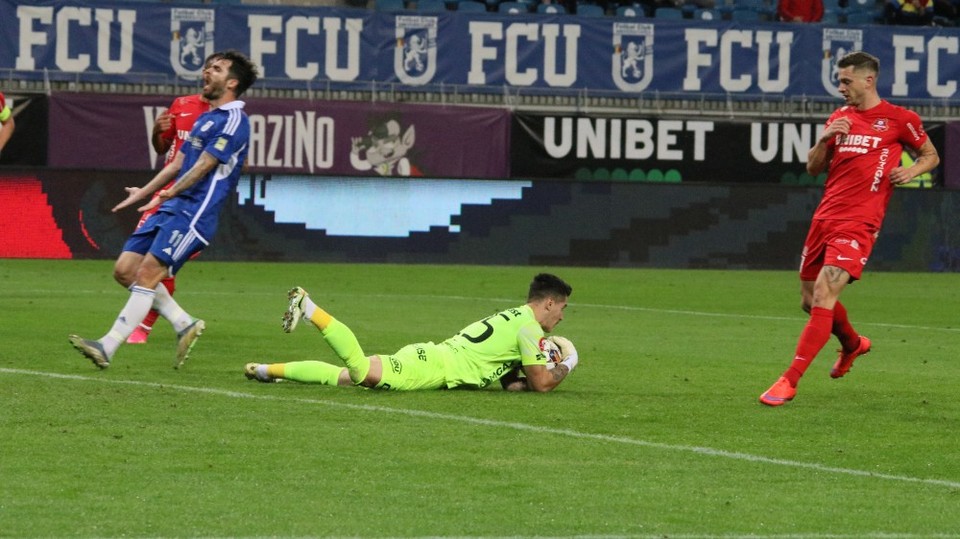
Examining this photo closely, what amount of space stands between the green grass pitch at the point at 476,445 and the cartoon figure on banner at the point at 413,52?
11.3 meters

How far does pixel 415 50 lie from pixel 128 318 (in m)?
15.5

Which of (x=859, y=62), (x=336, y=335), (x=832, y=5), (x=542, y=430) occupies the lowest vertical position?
(x=542, y=430)

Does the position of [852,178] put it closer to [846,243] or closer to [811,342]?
[846,243]

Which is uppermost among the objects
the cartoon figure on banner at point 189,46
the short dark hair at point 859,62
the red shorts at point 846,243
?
the short dark hair at point 859,62

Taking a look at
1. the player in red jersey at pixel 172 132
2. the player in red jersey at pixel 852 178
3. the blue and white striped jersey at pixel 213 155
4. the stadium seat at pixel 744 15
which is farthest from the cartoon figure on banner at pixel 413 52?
the player in red jersey at pixel 852 178

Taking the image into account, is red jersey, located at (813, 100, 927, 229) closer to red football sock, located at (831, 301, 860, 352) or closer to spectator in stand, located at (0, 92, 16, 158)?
red football sock, located at (831, 301, 860, 352)

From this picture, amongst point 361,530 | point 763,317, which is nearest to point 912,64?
point 763,317

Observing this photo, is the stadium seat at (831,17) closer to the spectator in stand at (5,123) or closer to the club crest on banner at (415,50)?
the club crest on banner at (415,50)

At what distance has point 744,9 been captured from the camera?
92.1ft

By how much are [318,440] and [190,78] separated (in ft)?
57.7

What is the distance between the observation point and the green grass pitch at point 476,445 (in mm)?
5758

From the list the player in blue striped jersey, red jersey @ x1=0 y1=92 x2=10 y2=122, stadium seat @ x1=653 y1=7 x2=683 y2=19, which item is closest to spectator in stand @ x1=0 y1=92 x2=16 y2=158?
red jersey @ x1=0 y1=92 x2=10 y2=122

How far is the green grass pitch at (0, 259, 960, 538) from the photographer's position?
5758 millimetres

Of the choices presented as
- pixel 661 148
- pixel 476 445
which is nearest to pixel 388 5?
pixel 661 148
